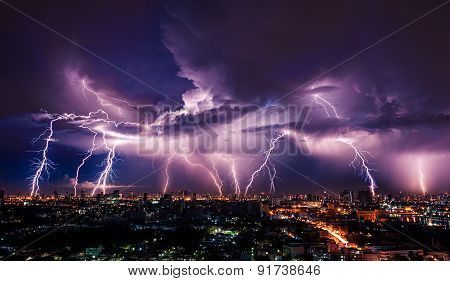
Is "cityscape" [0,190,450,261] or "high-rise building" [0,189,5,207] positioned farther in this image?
"high-rise building" [0,189,5,207]

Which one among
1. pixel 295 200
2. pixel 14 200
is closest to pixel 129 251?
pixel 14 200

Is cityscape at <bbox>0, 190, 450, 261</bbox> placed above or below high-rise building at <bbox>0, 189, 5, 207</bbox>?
below

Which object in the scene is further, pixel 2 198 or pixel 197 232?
pixel 2 198

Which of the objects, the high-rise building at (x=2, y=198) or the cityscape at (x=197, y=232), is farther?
the high-rise building at (x=2, y=198)

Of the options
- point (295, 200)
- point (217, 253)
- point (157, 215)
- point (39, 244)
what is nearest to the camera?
point (217, 253)

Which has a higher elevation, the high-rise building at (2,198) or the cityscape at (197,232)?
the high-rise building at (2,198)

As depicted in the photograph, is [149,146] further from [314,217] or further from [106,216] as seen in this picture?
[314,217]

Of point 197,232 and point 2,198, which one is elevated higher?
point 2,198
